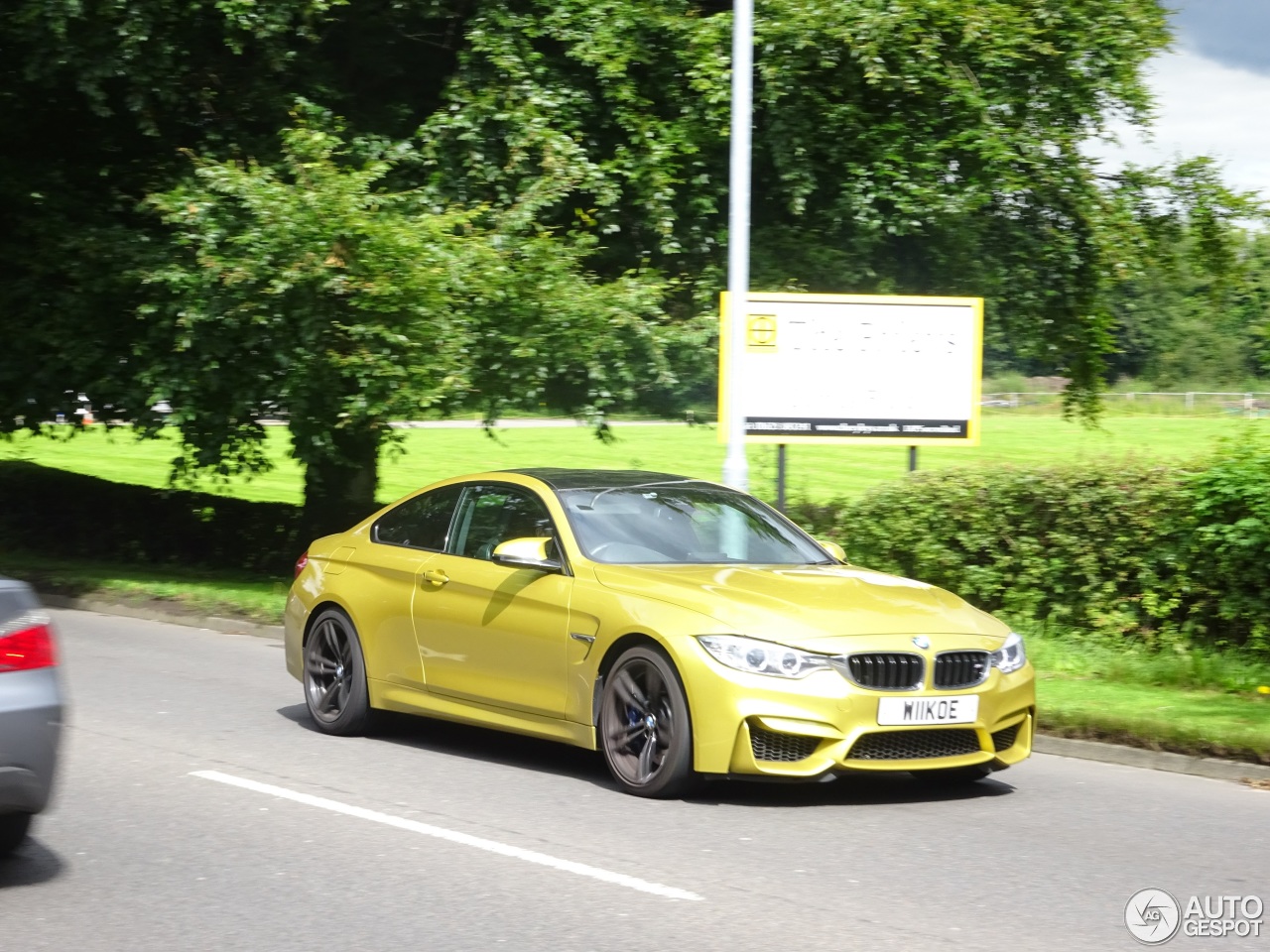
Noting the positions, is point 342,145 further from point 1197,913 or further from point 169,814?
point 1197,913

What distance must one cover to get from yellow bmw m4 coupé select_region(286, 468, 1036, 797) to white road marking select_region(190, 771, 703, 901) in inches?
43.8

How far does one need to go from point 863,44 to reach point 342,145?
18.0ft

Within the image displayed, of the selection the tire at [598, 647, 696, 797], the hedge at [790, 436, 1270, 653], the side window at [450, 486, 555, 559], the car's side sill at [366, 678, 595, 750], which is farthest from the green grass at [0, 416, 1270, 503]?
the tire at [598, 647, 696, 797]

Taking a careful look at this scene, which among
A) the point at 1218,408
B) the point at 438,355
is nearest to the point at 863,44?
the point at 438,355

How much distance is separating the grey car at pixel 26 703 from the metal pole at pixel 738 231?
305 inches

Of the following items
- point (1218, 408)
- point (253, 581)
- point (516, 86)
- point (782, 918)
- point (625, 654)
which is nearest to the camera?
point (782, 918)

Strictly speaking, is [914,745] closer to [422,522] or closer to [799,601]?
[799,601]

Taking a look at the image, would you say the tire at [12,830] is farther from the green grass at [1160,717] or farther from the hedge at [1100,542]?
the hedge at [1100,542]

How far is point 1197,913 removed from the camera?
5906 millimetres

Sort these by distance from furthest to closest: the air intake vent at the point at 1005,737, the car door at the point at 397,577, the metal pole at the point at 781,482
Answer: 1. the metal pole at the point at 781,482
2. the car door at the point at 397,577
3. the air intake vent at the point at 1005,737

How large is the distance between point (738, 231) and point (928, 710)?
6.37m

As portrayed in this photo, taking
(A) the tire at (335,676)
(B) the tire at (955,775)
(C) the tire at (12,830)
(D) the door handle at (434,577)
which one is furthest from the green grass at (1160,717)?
(C) the tire at (12,830)

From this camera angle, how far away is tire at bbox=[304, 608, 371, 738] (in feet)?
31.0

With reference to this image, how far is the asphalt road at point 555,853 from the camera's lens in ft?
18.3
